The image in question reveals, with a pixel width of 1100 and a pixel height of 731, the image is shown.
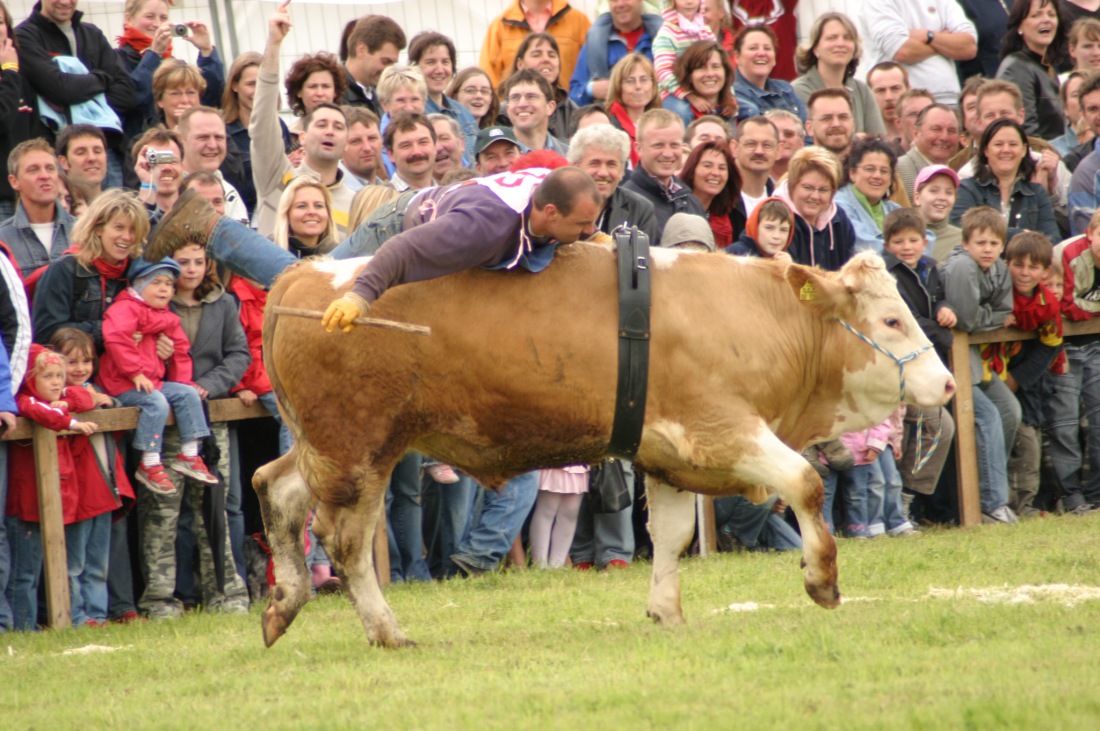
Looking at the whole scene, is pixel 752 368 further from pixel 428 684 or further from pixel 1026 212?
pixel 1026 212

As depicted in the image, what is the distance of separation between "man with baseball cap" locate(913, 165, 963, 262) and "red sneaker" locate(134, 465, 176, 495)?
19.8 feet

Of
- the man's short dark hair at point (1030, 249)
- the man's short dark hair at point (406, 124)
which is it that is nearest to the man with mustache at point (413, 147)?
the man's short dark hair at point (406, 124)

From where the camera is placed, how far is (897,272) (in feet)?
34.5

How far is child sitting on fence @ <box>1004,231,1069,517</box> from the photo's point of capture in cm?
1098

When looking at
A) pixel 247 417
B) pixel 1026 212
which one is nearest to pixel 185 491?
pixel 247 417

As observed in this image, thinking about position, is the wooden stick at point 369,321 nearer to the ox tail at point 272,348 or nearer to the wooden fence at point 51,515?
the ox tail at point 272,348

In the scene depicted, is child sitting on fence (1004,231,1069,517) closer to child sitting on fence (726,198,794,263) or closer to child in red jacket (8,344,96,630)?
child sitting on fence (726,198,794,263)

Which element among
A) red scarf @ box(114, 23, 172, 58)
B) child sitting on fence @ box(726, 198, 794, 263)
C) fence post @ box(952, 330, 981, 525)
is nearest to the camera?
child sitting on fence @ box(726, 198, 794, 263)

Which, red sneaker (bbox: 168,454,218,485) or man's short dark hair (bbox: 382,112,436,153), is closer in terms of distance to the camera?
red sneaker (bbox: 168,454,218,485)

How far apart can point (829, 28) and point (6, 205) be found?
749 cm

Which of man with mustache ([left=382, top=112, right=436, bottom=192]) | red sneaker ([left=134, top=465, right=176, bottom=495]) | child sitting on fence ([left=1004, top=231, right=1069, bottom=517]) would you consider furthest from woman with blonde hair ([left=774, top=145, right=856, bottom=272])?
red sneaker ([left=134, top=465, right=176, bottom=495])

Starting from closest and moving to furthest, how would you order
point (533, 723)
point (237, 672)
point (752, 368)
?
point (533, 723) < point (237, 672) < point (752, 368)

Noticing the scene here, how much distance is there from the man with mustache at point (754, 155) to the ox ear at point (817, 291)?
4247 millimetres

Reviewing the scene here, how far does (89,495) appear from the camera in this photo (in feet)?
27.4
